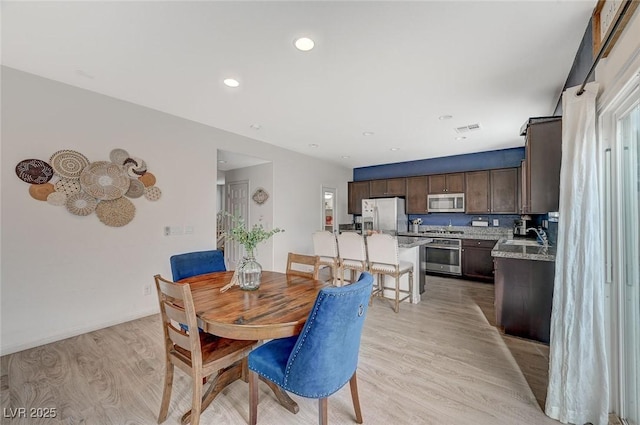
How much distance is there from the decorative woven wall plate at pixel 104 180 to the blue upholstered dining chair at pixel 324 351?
2.64 m

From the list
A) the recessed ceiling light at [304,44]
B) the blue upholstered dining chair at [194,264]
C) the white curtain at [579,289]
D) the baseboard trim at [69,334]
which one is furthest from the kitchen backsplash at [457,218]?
the baseboard trim at [69,334]

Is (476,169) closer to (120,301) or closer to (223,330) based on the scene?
(223,330)

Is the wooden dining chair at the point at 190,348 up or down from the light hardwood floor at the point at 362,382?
up

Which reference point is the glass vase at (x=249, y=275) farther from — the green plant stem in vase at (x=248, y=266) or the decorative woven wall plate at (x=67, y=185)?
the decorative woven wall plate at (x=67, y=185)

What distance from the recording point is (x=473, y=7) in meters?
1.63

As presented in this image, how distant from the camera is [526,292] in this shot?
265cm

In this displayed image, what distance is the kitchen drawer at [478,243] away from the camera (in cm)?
489

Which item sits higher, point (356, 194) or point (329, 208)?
point (356, 194)

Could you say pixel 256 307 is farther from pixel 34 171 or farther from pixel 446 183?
pixel 446 183

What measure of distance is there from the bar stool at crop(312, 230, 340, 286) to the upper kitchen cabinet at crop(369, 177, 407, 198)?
2887mm

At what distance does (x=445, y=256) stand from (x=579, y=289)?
394 centimetres

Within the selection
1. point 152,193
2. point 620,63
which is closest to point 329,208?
point 152,193

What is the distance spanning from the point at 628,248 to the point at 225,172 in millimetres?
6274

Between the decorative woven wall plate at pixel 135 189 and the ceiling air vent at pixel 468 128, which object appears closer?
the decorative woven wall plate at pixel 135 189
